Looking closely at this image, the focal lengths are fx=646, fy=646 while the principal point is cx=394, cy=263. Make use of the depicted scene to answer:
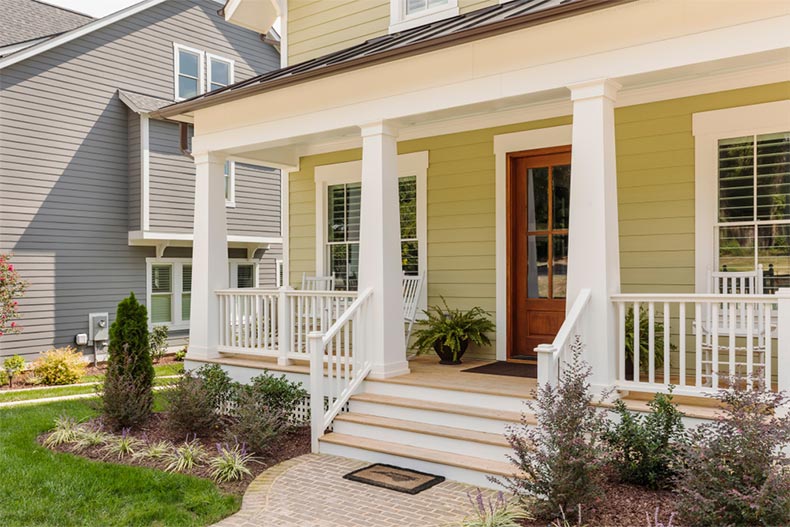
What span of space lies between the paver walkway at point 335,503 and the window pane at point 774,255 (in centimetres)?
347

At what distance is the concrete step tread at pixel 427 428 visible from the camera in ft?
16.6

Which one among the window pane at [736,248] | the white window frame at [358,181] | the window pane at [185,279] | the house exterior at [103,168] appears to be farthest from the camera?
the window pane at [185,279]

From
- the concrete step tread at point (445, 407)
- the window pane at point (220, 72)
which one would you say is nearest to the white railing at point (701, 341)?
the concrete step tread at point (445, 407)

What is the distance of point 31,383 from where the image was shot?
10.7 metres

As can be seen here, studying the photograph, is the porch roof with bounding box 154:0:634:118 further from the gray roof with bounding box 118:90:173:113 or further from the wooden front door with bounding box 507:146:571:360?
the gray roof with bounding box 118:90:173:113

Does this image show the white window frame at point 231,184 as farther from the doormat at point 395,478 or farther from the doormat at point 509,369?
the doormat at point 395,478

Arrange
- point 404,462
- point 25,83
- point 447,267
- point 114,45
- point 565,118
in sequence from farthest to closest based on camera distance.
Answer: point 114,45
point 25,83
point 447,267
point 565,118
point 404,462

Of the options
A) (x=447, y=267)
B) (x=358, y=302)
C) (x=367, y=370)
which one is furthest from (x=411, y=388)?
(x=447, y=267)

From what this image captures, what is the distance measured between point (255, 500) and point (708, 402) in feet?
11.5

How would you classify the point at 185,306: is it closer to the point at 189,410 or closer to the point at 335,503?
the point at 189,410

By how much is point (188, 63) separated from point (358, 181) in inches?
302

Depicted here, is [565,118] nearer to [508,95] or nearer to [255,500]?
[508,95]

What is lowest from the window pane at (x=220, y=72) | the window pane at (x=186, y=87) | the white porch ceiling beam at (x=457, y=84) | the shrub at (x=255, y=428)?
the shrub at (x=255, y=428)

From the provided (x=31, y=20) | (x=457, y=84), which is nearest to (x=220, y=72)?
(x=31, y=20)
